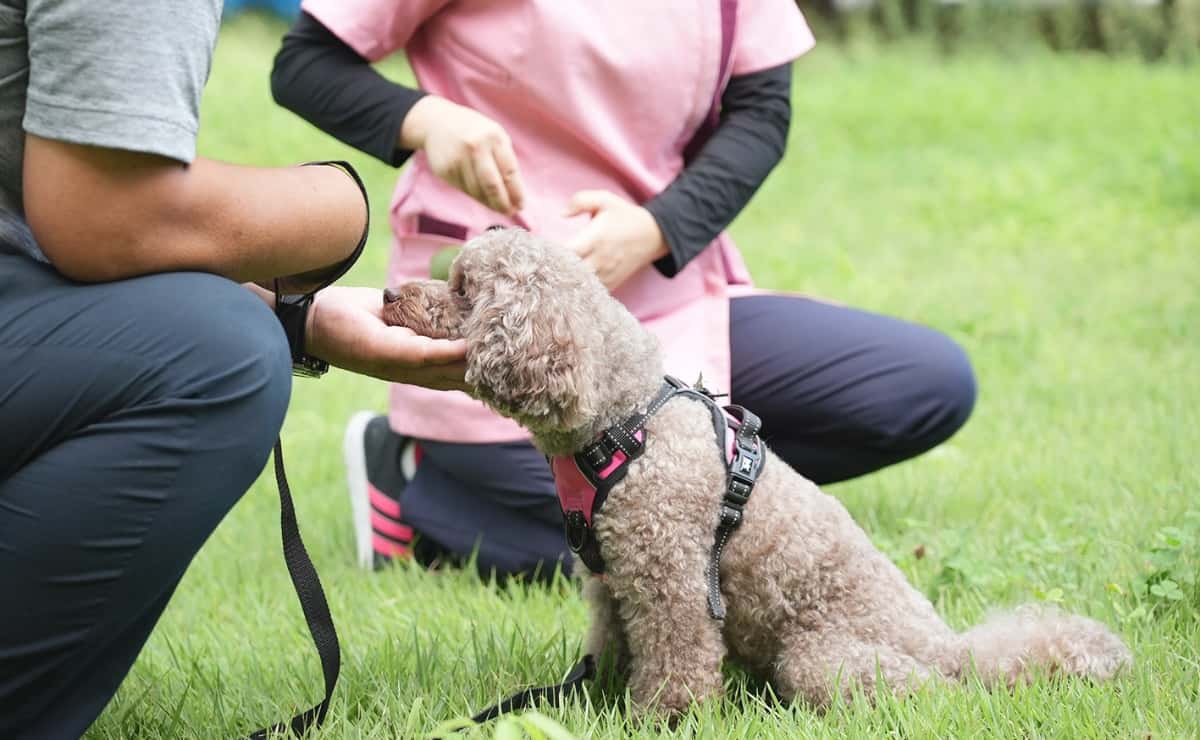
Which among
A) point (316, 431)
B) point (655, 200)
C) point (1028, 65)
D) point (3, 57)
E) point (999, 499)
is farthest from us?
point (1028, 65)

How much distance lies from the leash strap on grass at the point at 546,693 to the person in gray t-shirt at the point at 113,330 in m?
0.62

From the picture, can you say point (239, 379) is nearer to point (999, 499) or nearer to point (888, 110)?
point (999, 499)

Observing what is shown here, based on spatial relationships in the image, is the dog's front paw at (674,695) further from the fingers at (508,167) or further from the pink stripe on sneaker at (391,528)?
the pink stripe on sneaker at (391,528)

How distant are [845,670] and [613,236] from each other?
1.16 m

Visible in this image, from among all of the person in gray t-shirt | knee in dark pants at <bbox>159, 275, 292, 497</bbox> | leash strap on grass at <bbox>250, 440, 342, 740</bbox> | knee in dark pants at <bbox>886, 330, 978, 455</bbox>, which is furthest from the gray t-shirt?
knee in dark pants at <bbox>886, 330, 978, 455</bbox>

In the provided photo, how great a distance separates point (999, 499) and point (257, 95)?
25.7ft

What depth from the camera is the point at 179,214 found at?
1951mm

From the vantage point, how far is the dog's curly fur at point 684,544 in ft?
8.02

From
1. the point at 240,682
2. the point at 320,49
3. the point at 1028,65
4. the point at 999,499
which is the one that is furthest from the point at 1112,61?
the point at 240,682

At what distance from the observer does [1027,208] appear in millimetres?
8062

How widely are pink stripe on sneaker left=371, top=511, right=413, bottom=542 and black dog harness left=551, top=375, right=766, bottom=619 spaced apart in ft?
4.04

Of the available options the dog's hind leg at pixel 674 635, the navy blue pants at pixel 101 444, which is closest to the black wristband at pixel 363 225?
the navy blue pants at pixel 101 444

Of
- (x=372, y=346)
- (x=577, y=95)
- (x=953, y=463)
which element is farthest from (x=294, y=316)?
(x=953, y=463)

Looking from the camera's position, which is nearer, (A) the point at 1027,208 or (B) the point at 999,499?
(B) the point at 999,499
